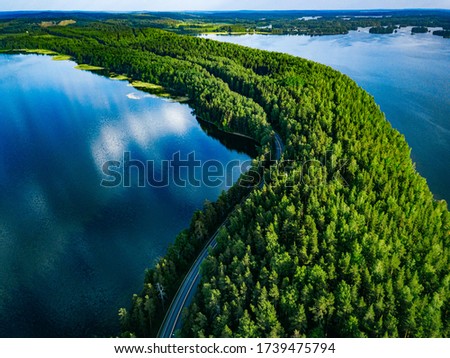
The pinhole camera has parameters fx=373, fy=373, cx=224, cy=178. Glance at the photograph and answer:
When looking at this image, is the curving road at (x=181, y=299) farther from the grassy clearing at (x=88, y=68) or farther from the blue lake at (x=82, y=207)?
the grassy clearing at (x=88, y=68)

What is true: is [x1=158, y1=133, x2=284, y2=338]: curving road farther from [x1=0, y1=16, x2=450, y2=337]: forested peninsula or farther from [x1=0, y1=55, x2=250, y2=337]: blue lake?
[x1=0, y1=55, x2=250, y2=337]: blue lake

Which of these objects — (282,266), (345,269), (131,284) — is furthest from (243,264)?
(131,284)

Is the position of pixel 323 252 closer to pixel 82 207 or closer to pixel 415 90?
pixel 82 207

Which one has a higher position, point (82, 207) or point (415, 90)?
point (415, 90)

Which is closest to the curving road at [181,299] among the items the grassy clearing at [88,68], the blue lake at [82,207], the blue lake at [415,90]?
the blue lake at [82,207]

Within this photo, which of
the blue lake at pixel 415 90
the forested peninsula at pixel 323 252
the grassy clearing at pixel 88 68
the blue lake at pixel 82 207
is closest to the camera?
the forested peninsula at pixel 323 252

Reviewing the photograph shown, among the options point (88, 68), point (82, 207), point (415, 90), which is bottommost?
point (82, 207)

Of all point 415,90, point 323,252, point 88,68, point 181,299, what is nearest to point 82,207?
point 181,299
